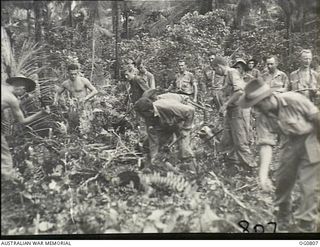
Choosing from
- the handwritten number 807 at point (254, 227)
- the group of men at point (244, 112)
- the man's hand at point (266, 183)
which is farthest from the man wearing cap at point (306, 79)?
the handwritten number 807 at point (254, 227)

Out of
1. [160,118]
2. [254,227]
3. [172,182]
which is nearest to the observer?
[254,227]

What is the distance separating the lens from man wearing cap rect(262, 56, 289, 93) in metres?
5.17

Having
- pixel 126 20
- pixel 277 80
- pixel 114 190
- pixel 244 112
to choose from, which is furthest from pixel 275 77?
pixel 114 190

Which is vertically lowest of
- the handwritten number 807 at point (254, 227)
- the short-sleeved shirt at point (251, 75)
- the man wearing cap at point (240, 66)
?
the handwritten number 807 at point (254, 227)

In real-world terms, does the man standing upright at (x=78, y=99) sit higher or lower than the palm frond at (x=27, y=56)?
lower

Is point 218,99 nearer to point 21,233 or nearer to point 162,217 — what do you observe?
point 162,217

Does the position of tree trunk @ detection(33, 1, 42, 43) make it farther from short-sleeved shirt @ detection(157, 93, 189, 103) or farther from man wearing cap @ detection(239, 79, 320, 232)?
man wearing cap @ detection(239, 79, 320, 232)

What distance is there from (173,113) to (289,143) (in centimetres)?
119

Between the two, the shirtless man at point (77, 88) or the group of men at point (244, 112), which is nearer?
the group of men at point (244, 112)

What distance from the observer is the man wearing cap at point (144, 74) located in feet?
17.4

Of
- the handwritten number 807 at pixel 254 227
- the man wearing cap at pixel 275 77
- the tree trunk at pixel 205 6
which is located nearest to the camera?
the handwritten number 807 at pixel 254 227

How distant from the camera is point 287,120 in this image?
516 centimetres

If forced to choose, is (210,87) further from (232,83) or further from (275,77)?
(275,77)

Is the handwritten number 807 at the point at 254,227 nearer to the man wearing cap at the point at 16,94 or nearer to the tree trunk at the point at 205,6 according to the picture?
the tree trunk at the point at 205,6
